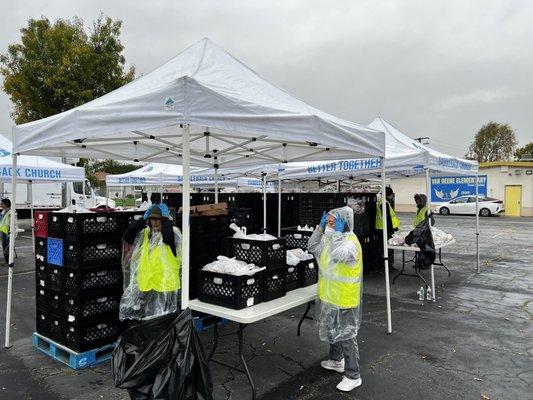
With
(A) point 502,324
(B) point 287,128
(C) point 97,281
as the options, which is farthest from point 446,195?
(C) point 97,281

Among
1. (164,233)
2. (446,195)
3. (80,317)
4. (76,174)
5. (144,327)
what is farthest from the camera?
(76,174)

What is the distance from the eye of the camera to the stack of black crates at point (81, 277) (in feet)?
12.8

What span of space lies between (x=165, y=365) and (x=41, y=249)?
8.62ft

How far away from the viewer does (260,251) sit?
12.0 ft

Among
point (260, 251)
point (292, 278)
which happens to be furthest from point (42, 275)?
point (292, 278)

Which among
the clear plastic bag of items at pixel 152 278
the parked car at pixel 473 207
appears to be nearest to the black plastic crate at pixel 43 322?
the clear plastic bag of items at pixel 152 278

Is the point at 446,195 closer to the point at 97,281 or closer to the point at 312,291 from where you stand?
the point at 312,291

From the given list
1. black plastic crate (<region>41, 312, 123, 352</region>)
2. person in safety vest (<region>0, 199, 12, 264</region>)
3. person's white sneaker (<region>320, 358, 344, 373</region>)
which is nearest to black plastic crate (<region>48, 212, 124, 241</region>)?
black plastic crate (<region>41, 312, 123, 352</region>)

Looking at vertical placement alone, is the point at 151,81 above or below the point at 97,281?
above

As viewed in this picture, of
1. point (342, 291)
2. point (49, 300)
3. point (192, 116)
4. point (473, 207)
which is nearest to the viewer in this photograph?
point (192, 116)

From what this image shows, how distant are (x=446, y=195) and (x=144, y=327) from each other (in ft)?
30.1

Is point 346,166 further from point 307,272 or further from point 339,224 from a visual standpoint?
point 339,224

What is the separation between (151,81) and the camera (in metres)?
3.68

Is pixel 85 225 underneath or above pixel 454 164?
underneath
